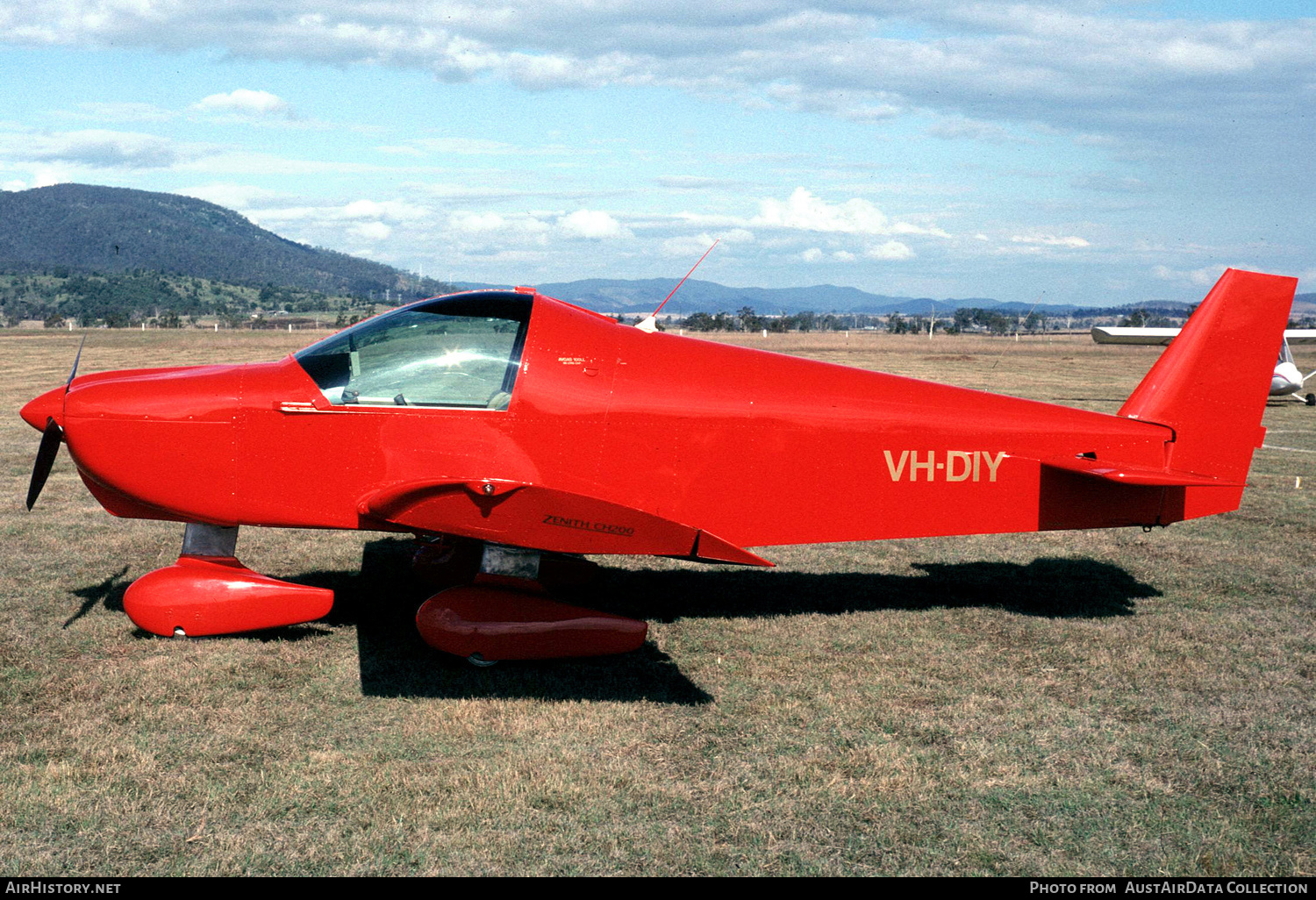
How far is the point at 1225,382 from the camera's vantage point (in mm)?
7371

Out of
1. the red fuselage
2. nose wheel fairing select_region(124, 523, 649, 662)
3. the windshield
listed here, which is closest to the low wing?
the red fuselage

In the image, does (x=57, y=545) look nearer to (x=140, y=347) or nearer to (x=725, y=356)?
(x=725, y=356)

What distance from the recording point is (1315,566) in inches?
346

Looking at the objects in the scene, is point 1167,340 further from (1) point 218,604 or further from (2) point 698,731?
(1) point 218,604

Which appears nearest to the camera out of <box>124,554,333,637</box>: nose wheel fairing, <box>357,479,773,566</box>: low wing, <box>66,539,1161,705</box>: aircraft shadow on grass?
<box>357,479,773,566</box>: low wing

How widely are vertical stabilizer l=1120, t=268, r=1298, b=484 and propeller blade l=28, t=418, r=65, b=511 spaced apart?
24.6 feet

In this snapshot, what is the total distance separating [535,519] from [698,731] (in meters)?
1.48

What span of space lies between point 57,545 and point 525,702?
5693 mm

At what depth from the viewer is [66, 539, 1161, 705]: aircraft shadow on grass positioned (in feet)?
19.2

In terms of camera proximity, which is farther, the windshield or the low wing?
the windshield

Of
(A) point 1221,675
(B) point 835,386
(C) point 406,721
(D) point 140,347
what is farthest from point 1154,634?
(D) point 140,347

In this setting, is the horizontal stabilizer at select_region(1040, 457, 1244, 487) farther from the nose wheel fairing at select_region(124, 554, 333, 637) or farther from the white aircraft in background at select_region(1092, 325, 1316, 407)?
the white aircraft in background at select_region(1092, 325, 1316, 407)

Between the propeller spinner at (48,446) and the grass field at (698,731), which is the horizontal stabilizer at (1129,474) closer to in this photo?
the grass field at (698,731)
